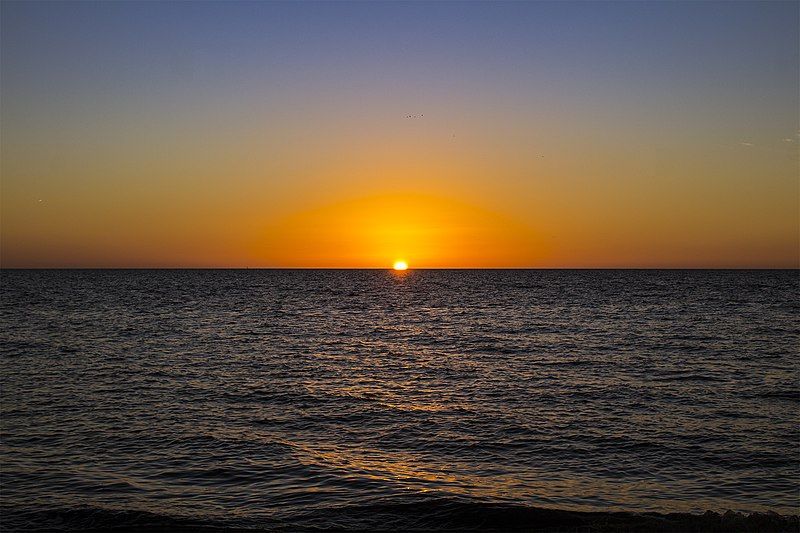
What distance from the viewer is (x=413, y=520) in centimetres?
1486

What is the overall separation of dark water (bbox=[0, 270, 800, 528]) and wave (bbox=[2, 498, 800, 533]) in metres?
0.09

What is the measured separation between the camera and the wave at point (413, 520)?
13750 millimetres

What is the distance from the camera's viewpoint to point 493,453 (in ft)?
66.4

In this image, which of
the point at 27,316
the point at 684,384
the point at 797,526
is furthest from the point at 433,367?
the point at 27,316

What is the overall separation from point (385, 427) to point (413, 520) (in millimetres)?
8582

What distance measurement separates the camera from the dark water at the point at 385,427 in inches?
639

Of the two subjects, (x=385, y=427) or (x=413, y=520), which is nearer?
(x=413, y=520)

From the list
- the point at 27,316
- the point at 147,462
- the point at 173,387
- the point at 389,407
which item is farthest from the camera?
the point at 27,316

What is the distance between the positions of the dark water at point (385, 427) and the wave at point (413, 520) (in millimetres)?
86

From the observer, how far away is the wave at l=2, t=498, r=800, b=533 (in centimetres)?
1375

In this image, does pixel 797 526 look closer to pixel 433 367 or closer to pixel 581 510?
pixel 581 510

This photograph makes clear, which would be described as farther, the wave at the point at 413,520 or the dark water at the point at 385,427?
the dark water at the point at 385,427

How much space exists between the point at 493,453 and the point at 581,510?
4917 mm

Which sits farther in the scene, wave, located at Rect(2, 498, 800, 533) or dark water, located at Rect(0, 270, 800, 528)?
dark water, located at Rect(0, 270, 800, 528)
